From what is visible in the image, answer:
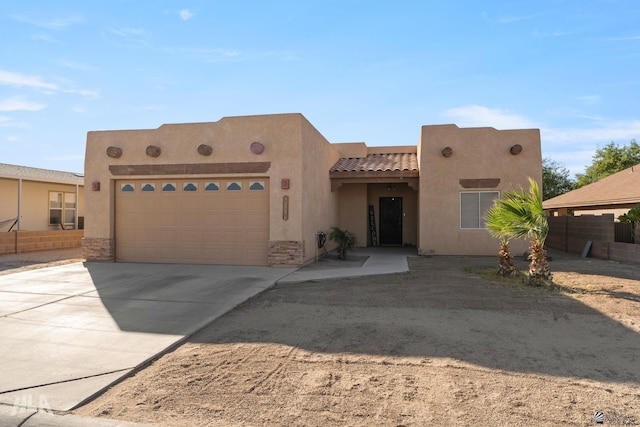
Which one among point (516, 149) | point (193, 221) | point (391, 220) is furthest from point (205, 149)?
point (516, 149)

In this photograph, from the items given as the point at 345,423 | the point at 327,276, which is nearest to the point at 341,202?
the point at 327,276

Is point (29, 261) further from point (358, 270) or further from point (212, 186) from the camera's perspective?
point (358, 270)

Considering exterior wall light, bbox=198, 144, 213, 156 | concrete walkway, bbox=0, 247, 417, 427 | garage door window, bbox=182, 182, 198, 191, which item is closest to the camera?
concrete walkway, bbox=0, 247, 417, 427

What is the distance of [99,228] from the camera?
513 inches

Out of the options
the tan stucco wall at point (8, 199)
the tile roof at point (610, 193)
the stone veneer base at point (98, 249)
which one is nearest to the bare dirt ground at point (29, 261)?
the stone veneer base at point (98, 249)

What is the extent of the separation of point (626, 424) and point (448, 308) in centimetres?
378

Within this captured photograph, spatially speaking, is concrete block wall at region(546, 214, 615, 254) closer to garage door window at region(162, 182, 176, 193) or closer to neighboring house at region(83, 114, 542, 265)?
neighboring house at region(83, 114, 542, 265)

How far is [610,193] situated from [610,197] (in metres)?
0.99

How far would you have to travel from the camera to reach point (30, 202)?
779 inches

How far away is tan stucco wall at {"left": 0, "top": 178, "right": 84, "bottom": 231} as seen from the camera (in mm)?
18484

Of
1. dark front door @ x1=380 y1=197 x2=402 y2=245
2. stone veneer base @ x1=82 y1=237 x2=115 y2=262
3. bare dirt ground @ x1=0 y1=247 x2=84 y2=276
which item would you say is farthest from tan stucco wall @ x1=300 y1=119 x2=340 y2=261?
bare dirt ground @ x1=0 y1=247 x2=84 y2=276

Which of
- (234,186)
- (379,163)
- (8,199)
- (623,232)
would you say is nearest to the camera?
(234,186)

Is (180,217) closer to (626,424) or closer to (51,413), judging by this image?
(51,413)

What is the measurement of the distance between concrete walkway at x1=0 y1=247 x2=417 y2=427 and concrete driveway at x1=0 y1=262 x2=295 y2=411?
11 millimetres
